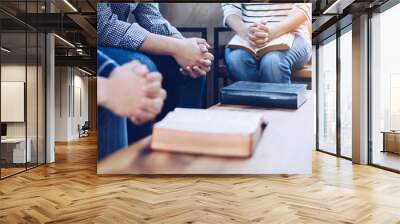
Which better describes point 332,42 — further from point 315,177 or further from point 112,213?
point 112,213

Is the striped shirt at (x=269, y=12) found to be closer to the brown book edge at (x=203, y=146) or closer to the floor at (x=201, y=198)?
the brown book edge at (x=203, y=146)

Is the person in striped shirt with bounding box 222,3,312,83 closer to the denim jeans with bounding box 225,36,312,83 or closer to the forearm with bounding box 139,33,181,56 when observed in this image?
the denim jeans with bounding box 225,36,312,83

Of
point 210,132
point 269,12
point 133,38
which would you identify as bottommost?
point 210,132

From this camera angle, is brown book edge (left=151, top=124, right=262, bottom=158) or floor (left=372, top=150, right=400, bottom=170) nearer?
brown book edge (left=151, top=124, right=262, bottom=158)

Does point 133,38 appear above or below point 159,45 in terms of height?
above

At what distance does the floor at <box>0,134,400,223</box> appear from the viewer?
3920mm

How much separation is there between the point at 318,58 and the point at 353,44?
289 cm

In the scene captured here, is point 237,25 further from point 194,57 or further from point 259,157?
point 259,157

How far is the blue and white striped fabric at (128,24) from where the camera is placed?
6.27 m

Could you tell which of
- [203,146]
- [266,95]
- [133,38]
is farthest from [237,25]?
[203,146]

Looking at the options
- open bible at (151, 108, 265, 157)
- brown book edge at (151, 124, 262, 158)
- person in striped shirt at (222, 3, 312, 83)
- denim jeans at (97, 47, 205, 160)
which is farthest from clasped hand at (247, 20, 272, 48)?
brown book edge at (151, 124, 262, 158)

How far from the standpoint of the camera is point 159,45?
629cm

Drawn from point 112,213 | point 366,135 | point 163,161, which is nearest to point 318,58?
point 366,135

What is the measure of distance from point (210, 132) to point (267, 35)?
1.82m
